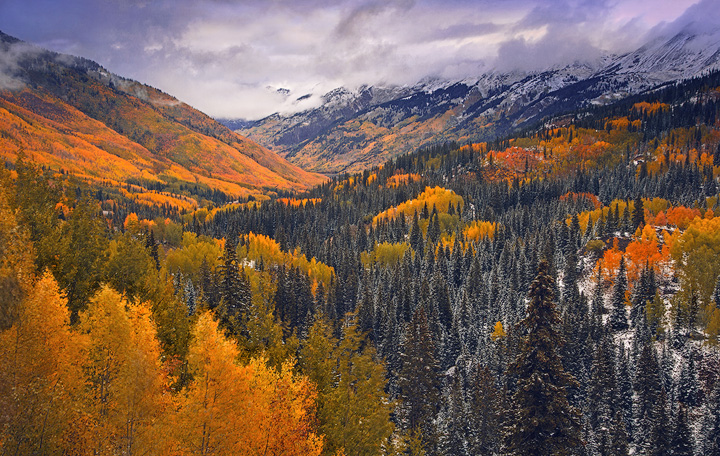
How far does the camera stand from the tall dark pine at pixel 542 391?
3075 cm

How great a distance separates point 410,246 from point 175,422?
14367 centimetres

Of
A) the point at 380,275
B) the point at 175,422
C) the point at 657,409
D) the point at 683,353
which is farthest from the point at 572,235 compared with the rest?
the point at 175,422

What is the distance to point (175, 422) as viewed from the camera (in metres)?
23.8

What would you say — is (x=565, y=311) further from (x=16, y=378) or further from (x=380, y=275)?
(x=16, y=378)

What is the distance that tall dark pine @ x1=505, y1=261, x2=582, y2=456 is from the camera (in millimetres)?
30750

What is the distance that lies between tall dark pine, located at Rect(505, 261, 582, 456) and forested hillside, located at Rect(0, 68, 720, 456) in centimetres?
14

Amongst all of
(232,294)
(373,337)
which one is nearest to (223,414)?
(232,294)

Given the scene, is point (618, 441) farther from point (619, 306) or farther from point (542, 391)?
point (542, 391)

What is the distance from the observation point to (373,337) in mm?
104438

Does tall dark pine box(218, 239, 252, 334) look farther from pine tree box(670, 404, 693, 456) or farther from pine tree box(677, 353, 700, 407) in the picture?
pine tree box(677, 353, 700, 407)

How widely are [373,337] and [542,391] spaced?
75.6 meters

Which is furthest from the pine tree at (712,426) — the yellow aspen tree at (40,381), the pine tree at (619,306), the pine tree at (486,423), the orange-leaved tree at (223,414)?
the yellow aspen tree at (40,381)

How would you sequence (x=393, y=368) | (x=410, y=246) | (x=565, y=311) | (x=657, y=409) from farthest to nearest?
(x=410, y=246)
(x=565, y=311)
(x=393, y=368)
(x=657, y=409)

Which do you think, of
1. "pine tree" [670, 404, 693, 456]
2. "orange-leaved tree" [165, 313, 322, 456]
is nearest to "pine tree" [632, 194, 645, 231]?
"pine tree" [670, 404, 693, 456]
